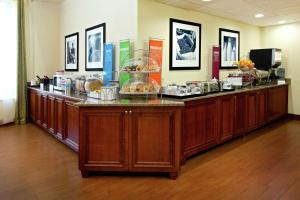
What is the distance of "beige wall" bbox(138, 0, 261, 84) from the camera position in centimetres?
384

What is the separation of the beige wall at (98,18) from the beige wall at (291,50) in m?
4.54

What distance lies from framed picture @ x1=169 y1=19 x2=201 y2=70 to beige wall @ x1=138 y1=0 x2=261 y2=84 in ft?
0.30

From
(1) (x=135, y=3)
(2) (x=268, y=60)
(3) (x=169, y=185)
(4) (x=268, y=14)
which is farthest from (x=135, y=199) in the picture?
(2) (x=268, y=60)

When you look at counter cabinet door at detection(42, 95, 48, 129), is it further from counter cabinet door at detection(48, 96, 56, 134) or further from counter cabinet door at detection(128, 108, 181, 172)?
counter cabinet door at detection(128, 108, 181, 172)

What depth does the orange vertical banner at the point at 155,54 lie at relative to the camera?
3833 millimetres

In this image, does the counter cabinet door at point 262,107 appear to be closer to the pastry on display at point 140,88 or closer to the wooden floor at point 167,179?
the wooden floor at point 167,179

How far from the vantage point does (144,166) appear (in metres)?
2.96

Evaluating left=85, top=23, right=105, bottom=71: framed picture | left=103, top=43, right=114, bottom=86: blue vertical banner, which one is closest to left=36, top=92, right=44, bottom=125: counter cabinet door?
left=85, top=23, right=105, bottom=71: framed picture

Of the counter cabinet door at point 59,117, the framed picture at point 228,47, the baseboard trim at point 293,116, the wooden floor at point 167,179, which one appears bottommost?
the wooden floor at point 167,179

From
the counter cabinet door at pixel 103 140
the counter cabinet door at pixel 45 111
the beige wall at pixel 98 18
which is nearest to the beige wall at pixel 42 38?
the beige wall at pixel 98 18

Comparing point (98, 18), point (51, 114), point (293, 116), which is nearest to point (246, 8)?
point (98, 18)

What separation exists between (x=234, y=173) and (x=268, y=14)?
3.76m

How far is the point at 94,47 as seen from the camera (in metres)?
4.75

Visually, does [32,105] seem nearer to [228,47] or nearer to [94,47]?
[94,47]
